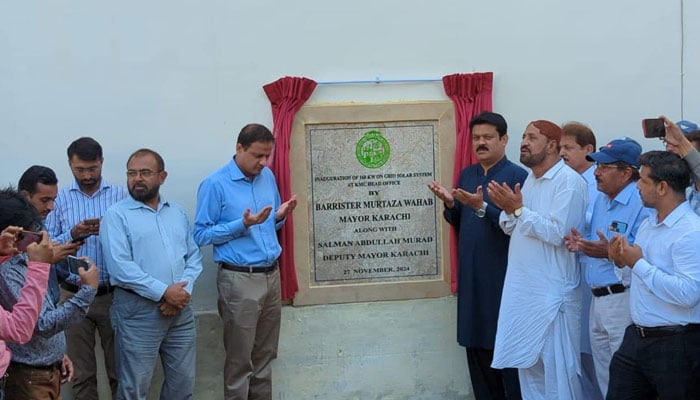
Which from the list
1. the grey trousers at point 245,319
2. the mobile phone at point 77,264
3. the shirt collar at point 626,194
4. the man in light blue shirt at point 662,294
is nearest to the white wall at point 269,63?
the grey trousers at point 245,319

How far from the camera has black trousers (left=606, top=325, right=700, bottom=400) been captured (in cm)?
430

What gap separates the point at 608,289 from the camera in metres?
5.12

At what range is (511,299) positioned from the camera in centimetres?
538

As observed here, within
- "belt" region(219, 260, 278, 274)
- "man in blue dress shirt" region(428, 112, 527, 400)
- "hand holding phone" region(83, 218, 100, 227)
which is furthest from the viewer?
"man in blue dress shirt" region(428, 112, 527, 400)

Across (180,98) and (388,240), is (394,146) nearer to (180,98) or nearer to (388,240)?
(388,240)

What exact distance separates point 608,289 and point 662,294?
2.74ft

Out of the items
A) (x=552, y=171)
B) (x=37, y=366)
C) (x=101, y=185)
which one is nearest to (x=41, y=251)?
(x=37, y=366)

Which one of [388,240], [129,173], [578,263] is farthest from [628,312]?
[129,173]

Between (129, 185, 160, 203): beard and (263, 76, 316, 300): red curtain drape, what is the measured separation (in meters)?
0.95

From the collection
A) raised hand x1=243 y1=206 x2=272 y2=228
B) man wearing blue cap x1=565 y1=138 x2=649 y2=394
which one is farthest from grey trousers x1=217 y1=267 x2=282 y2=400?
man wearing blue cap x1=565 y1=138 x2=649 y2=394

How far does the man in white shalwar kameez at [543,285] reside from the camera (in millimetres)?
5246

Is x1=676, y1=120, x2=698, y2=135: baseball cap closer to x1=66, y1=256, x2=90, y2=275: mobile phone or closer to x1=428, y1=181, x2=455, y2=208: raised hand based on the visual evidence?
x1=428, y1=181, x2=455, y2=208: raised hand

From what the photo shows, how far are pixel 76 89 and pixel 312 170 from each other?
162 cm

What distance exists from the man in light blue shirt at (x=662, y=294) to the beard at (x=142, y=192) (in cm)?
261
